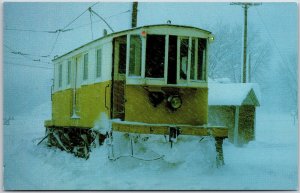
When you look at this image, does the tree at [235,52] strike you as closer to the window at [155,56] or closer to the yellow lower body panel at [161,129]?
the window at [155,56]

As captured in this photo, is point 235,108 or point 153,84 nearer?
point 153,84

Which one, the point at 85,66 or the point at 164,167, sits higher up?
the point at 85,66

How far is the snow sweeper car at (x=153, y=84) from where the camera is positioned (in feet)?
26.8

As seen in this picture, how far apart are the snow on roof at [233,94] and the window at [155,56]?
43.8 inches

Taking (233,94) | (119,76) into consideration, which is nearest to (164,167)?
(119,76)

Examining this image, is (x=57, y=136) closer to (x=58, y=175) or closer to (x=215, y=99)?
(x=58, y=175)

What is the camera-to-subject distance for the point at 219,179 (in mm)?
8398

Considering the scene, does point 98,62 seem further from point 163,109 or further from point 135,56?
point 163,109

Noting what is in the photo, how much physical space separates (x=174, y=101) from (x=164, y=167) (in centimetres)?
101

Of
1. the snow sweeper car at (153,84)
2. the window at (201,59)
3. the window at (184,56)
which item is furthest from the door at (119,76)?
the window at (201,59)

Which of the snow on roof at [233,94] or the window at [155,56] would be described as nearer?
the window at [155,56]

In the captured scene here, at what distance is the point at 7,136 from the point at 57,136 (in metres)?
1.23

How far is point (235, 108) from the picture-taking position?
10.9 m

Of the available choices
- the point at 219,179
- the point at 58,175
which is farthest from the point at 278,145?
the point at 58,175
